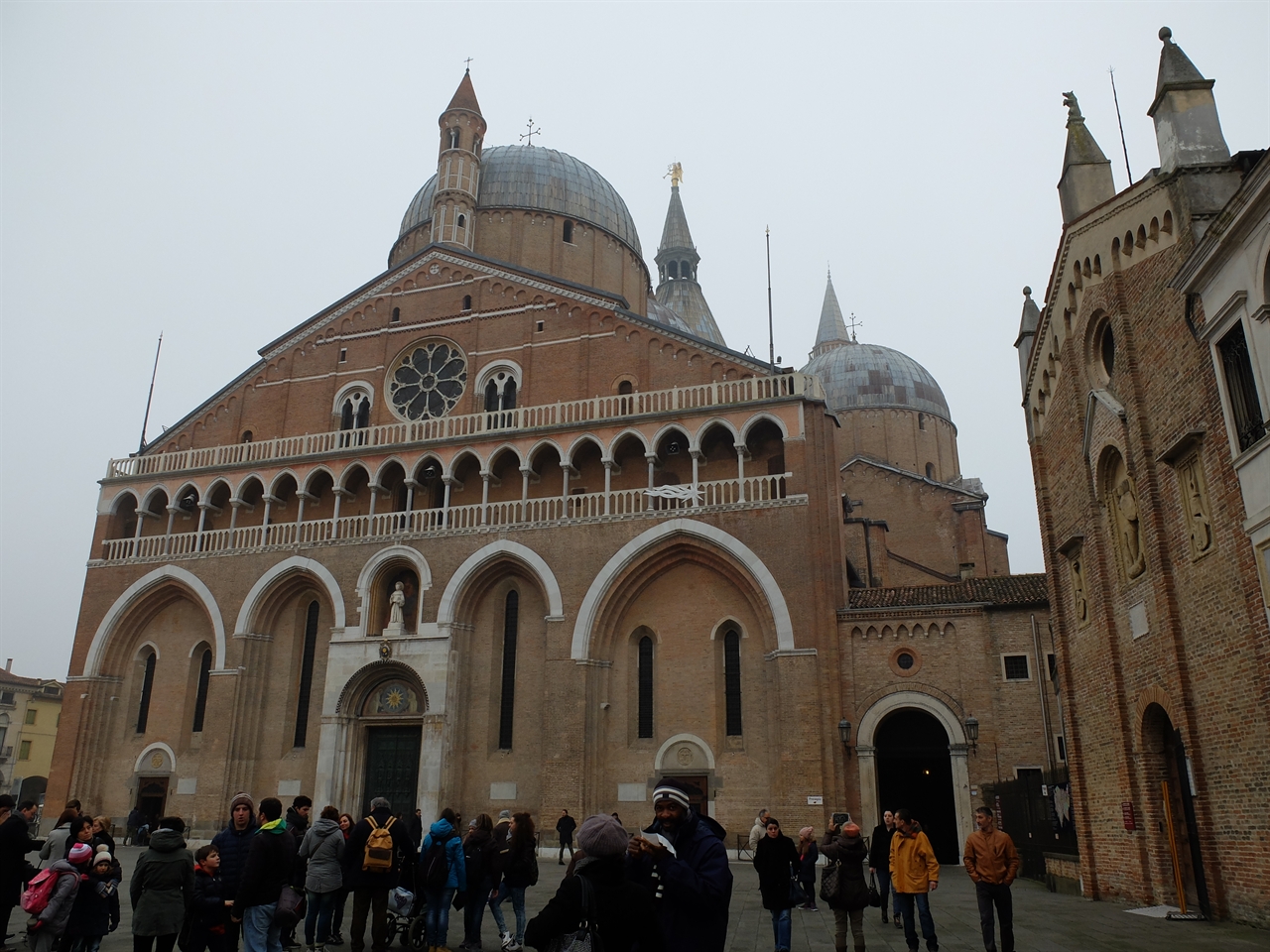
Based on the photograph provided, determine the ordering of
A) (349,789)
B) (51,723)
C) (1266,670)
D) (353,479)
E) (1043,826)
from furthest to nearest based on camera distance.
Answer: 1. (51,723)
2. (353,479)
3. (349,789)
4. (1043,826)
5. (1266,670)

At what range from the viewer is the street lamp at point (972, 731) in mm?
21531

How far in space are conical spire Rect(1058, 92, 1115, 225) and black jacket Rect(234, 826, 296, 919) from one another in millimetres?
13991

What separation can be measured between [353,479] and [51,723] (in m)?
44.6

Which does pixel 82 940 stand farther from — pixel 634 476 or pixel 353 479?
pixel 353 479

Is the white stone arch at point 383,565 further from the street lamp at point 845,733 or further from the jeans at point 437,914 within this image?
the jeans at point 437,914

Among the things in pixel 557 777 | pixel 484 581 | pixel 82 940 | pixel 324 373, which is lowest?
pixel 82 940

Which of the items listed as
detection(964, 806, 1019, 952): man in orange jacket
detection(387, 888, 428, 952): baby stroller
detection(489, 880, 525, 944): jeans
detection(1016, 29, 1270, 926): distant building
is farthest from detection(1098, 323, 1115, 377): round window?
detection(387, 888, 428, 952): baby stroller

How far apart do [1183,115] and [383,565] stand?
2069 cm

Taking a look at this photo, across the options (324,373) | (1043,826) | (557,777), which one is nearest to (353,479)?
(324,373)

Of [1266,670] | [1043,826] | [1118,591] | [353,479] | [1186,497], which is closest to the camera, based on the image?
[1266,670]

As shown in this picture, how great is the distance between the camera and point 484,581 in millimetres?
25984

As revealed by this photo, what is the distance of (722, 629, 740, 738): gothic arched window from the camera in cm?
2344

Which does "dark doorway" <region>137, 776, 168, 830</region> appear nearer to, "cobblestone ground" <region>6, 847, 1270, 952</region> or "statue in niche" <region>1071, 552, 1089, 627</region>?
"cobblestone ground" <region>6, 847, 1270, 952</region>

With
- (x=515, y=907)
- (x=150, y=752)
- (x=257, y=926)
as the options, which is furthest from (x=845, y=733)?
(x=150, y=752)
